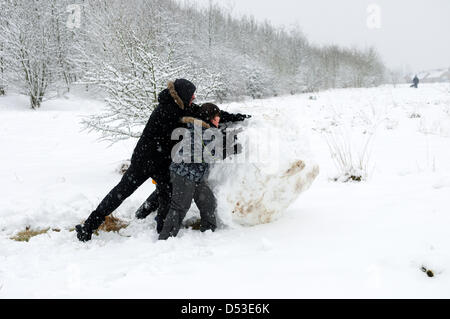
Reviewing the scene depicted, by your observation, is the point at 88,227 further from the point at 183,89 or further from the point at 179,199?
the point at 183,89

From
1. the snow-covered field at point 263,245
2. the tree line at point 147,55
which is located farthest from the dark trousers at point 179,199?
the tree line at point 147,55

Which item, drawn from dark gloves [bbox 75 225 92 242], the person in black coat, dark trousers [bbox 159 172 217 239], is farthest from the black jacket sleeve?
dark gloves [bbox 75 225 92 242]

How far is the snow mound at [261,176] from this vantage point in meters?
3.13

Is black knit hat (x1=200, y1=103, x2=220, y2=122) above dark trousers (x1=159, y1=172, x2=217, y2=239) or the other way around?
above

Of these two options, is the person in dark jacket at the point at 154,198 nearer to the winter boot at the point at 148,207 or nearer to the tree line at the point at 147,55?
the winter boot at the point at 148,207

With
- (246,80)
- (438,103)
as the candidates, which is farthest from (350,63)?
(438,103)

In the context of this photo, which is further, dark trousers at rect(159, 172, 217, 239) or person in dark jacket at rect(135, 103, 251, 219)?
person in dark jacket at rect(135, 103, 251, 219)

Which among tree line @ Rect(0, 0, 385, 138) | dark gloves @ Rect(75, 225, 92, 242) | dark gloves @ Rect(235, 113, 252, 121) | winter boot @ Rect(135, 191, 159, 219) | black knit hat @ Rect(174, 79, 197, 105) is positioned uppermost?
tree line @ Rect(0, 0, 385, 138)

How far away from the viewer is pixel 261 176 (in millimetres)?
3105

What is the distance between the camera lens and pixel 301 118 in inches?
468

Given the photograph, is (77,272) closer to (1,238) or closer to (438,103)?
(1,238)

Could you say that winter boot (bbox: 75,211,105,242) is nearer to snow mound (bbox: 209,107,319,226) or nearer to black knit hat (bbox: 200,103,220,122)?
snow mound (bbox: 209,107,319,226)

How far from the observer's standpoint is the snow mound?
3.13 metres

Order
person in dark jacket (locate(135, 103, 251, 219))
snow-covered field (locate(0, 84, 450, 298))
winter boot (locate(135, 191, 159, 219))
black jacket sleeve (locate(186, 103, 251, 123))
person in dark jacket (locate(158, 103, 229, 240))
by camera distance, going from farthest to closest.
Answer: winter boot (locate(135, 191, 159, 219)) → person in dark jacket (locate(135, 103, 251, 219)) → black jacket sleeve (locate(186, 103, 251, 123)) → person in dark jacket (locate(158, 103, 229, 240)) → snow-covered field (locate(0, 84, 450, 298))
